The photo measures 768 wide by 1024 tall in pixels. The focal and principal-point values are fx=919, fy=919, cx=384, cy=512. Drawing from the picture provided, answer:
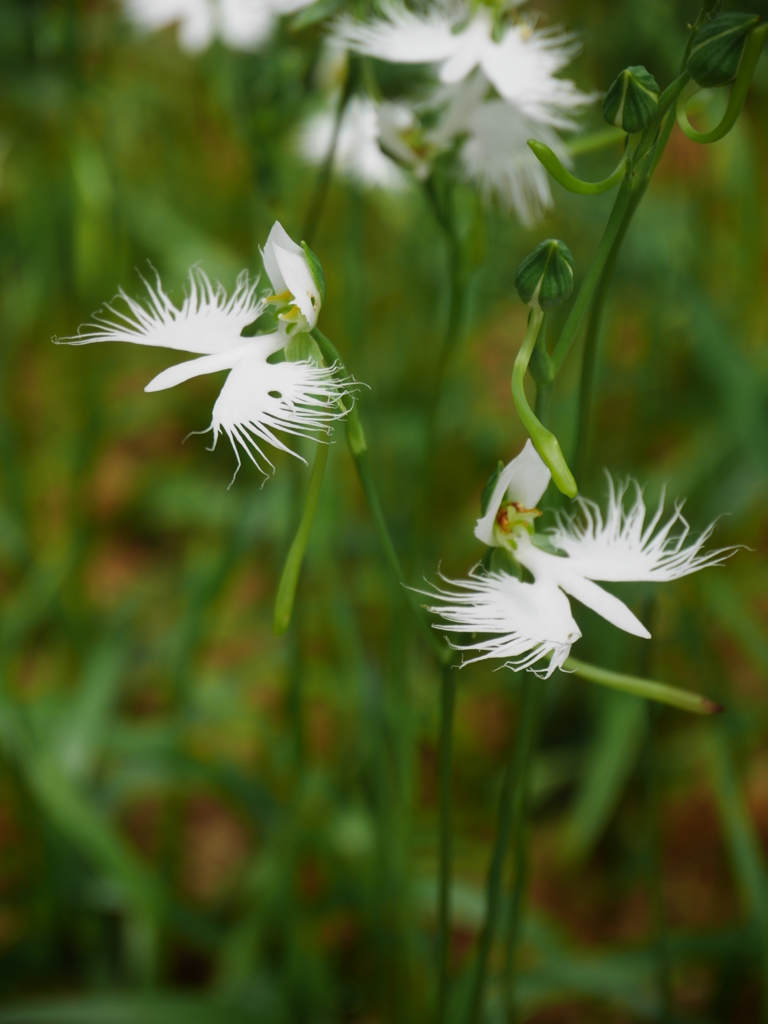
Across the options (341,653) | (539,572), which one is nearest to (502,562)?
(539,572)

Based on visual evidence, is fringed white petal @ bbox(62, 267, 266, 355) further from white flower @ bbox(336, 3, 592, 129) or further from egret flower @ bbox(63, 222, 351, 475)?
white flower @ bbox(336, 3, 592, 129)

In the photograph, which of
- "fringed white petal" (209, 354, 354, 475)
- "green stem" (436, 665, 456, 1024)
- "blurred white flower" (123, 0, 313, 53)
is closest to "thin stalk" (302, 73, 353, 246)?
"fringed white petal" (209, 354, 354, 475)

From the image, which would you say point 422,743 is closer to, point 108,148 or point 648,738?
point 648,738

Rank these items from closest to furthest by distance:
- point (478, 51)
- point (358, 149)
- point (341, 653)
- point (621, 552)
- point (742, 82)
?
point (742, 82)
point (621, 552)
point (478, 51)
point (358, 149)
point (341, 653)

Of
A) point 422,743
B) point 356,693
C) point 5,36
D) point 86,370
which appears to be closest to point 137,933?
point 356,693

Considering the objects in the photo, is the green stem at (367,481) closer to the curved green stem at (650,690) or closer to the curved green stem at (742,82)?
the curved green stem at (650,690)

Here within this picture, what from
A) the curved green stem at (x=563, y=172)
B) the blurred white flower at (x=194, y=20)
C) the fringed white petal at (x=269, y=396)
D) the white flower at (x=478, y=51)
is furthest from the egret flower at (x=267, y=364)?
the blurred white flower at (x=194, y=20)

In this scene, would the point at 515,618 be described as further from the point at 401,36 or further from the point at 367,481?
the point at 401,36
